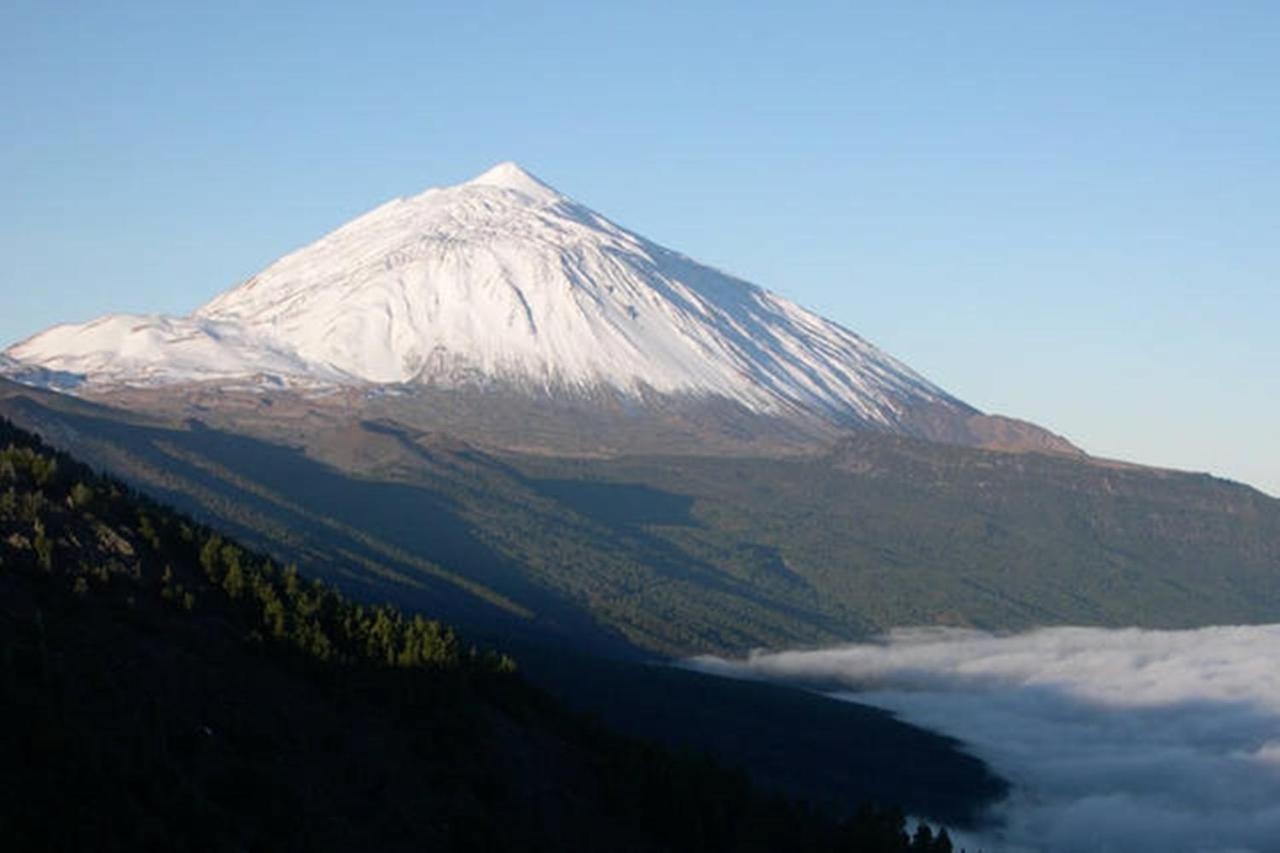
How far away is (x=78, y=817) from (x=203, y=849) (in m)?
4.69

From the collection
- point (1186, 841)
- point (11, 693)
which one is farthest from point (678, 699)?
point (11, 693)

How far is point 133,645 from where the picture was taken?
2953 inches

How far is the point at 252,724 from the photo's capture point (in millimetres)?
74188

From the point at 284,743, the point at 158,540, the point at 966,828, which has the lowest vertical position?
the point at 966,828

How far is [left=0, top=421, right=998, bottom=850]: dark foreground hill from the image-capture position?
6100cm

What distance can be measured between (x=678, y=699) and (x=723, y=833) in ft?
Answer: 312

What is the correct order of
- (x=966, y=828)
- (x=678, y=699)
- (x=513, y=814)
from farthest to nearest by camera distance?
(x=678, y=699), (x=966, y=828), (x=513, y=814)

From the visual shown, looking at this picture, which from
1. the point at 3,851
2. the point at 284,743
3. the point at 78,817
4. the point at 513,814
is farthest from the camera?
the point at 513,814

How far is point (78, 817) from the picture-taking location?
55.5m

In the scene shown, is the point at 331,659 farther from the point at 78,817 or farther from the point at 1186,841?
the point at 1186,841

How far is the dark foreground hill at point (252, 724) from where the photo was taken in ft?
200

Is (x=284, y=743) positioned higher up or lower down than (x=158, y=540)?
lower down

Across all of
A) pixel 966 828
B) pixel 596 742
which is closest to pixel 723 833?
pixel 596 742

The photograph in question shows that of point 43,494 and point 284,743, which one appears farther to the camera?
point 43,494
